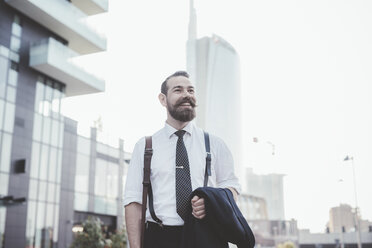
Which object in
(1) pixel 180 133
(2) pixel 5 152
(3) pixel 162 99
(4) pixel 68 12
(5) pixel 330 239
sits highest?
(4) pixel 68 12

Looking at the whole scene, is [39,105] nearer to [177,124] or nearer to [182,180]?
[177,124]

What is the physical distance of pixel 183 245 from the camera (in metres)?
2.68

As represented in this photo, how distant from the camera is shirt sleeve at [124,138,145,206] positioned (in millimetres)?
3044

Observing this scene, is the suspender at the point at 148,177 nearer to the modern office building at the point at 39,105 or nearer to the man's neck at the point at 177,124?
the man's neck at the point at 177,124

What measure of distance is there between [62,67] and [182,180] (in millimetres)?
27888

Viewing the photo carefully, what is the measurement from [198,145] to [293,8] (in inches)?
1111

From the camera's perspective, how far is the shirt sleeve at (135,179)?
3044mm

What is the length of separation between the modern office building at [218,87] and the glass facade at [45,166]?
9812 centimetres

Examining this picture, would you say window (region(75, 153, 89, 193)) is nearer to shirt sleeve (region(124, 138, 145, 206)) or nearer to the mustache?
shirt sleeve (region(124, 138, 145, 206))

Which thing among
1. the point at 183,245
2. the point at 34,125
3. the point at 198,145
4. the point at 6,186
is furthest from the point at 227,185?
the point at 34,125

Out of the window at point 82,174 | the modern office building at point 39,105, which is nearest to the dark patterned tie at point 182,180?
the modern office building at point 39,105

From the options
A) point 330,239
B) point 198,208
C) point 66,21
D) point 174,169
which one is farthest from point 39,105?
point 330,239

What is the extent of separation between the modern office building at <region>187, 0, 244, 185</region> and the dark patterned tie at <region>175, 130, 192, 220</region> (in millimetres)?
124403

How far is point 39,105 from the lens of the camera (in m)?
28.9
